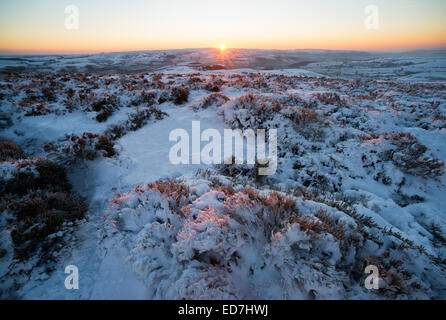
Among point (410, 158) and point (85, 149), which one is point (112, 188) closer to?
point (85, 149)

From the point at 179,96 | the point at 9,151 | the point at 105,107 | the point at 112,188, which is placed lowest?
the point at 112,188

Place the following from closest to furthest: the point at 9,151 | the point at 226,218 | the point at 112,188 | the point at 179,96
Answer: the point at 226,218 < the point at 112,188 < the point at 9,151 < the point at 179,96

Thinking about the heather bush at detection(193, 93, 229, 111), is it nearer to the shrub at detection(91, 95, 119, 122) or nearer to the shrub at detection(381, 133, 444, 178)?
the shrub at detection(91, 95, 119, 122)

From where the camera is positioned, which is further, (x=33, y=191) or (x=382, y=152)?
(x=382, y=152)

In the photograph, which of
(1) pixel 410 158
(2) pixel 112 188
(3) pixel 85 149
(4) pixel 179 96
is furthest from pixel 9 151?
(1) pixel 410 158

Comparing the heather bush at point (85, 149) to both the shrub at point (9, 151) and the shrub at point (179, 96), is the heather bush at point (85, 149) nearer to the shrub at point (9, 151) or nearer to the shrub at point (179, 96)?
the shrub at point (9, 151)
